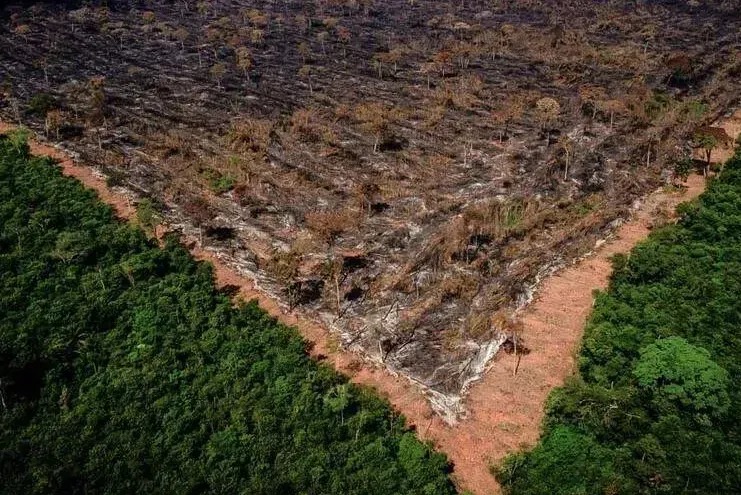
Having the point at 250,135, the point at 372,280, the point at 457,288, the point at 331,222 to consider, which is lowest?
the point at 372,280

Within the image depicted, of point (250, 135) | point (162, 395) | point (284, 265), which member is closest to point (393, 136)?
point (250, 135)

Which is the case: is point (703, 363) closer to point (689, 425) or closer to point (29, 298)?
point (689, 425)

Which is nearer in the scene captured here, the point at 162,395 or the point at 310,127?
the point at 162,395

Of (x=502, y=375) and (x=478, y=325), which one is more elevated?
(x=478, y=325)

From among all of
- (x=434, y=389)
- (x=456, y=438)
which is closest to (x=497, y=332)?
(x=434, y=389)

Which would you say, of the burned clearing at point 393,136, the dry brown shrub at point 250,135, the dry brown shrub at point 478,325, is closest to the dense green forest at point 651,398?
the burned clearing at point 393,136

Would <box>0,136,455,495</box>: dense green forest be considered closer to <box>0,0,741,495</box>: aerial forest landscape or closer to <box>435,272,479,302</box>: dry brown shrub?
<box>0,0,741,495</box>: aerial forest landscape

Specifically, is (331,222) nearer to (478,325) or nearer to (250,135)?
(478,325)
